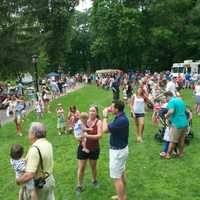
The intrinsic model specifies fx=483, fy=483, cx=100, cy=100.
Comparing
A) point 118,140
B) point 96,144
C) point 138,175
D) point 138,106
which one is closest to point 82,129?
point 96,144

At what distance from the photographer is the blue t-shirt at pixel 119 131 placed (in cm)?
797

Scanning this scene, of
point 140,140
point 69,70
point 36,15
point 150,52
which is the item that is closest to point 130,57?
point 150,52

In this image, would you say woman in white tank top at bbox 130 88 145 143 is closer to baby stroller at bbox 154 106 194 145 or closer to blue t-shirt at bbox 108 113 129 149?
baby stroller at bbox 154 106 194 145

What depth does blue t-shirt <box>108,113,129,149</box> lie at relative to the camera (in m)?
7.97

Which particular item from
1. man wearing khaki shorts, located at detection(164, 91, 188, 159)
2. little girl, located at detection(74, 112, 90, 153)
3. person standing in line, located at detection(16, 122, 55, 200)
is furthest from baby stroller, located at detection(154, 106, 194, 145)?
person standing in line, located at detection(16, 122, 55, 200)

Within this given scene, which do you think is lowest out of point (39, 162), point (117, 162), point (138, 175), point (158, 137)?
point (138, 175)

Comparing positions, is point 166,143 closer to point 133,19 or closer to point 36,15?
point 36,15

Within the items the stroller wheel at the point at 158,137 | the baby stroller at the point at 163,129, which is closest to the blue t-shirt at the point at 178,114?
the baby stroller at the point at 163,129

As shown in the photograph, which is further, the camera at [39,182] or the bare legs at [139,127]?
the bare legs at [139,127]

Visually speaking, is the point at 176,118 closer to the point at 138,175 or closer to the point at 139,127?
the point at 138,175

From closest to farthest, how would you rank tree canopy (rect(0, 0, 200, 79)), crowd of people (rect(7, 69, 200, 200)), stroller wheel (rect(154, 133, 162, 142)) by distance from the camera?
crowd of people (rect(7, 69, 200, 200)) → stroller wheel (rect(154, 133, 162, 142)) → tree canopy (rect(0, 0, 200, 79))

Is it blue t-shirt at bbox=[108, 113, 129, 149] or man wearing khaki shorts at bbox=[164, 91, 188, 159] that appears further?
man wearing khaki shorts at bbox=[164, 91, 188, 159]

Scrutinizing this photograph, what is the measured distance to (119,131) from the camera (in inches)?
315

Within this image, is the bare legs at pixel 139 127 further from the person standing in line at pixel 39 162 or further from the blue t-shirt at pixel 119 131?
the person standing in line at pixel 39 162
